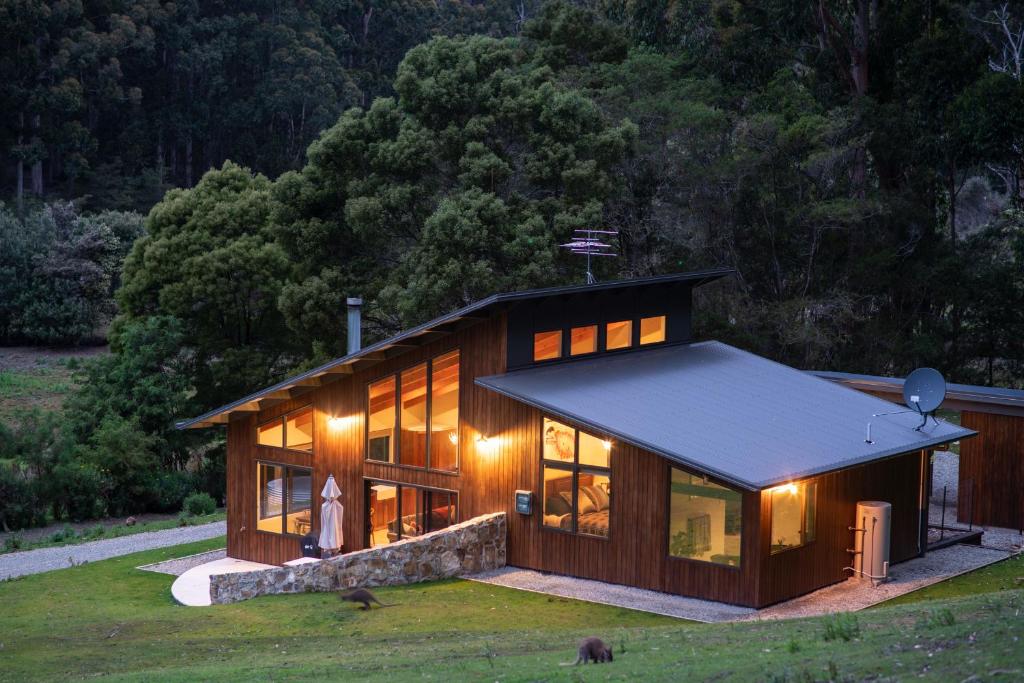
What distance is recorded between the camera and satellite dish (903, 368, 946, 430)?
65.5 ft

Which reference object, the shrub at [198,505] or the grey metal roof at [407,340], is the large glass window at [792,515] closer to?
the grey metal roof at [407,340]

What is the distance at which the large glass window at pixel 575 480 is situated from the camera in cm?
1834

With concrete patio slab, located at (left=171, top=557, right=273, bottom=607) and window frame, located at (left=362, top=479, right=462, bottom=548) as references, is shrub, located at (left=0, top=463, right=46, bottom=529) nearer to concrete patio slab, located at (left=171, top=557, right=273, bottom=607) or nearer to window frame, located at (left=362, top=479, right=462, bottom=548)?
concrete patio slab, located at (left=171, top=557, right=273, bottom=607)

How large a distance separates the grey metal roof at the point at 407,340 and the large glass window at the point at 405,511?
212cm

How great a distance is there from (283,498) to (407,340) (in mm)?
4397

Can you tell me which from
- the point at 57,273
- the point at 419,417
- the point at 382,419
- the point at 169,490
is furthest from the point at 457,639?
the point at 57,273

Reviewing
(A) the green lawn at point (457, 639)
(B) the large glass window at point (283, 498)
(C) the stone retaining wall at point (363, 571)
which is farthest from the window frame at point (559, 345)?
(B) the large glass window at point (283, 498)

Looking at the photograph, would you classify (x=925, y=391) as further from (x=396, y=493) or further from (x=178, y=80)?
(x=178, y=80)

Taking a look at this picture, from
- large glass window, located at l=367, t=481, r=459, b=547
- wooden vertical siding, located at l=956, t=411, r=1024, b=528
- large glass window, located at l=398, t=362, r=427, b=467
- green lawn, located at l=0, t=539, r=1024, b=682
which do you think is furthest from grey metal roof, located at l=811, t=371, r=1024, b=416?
large glass window, located at l=398, t=362, r=427, b=467

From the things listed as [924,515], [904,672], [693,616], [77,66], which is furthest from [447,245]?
[77,66]

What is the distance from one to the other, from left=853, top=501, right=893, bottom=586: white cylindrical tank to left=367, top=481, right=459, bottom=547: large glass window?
6.38 meters

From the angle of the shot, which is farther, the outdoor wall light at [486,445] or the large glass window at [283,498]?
the large glass window at [283,498]

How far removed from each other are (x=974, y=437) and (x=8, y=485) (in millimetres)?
23127

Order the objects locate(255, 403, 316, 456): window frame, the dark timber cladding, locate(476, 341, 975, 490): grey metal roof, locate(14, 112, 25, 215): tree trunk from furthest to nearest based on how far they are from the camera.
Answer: locate(14, 112, 25, 215): tree trunk
the dark timber cladding
locate(255, 403, 316, 456): window frame
locate(476, 341, 975, 490): grey metal roof
